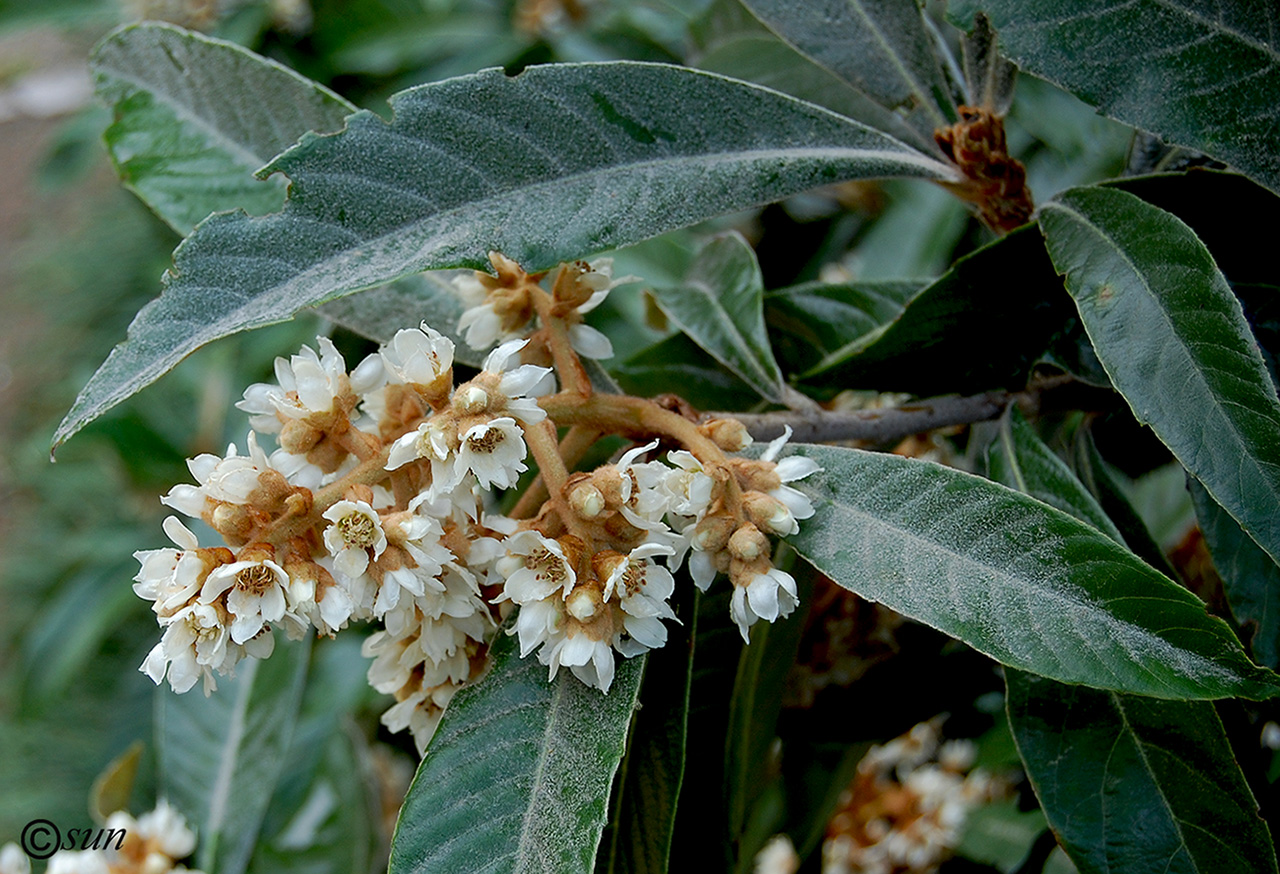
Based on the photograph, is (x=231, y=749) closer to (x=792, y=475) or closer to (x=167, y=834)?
(x=167, y=834)

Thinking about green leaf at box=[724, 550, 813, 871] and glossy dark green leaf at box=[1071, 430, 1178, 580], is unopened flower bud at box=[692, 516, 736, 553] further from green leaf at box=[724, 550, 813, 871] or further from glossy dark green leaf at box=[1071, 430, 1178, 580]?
glossy dark green leaf at box=[1071, 430, 1178, 580]

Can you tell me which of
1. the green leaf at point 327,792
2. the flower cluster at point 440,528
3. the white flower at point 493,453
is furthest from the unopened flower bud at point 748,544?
the green leaf at point 327,792

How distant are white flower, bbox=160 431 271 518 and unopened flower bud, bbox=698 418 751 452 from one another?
261 mm

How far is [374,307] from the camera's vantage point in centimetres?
80

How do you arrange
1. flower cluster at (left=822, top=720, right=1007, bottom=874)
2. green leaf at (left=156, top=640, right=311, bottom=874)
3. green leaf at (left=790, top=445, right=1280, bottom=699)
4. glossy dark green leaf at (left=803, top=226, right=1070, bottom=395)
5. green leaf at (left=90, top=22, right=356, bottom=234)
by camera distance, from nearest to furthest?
1. green leaf at (left=790, top=445, right=1280, bottom=699)
2. glossy dark green leaf at (left=803, top=226, right=1070, bottom=395)
3. green leaf at (left=90, top=22, right=356, bottom=234)
4. green leaf at (left=156, top=640, right=311, bottom=874)
5. flower cluster at (left=822, top=720, right=1007, bottom=874)

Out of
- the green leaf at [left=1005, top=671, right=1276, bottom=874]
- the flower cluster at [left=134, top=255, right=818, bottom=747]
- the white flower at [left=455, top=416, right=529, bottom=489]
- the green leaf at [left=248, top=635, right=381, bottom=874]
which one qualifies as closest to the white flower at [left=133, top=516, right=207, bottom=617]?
the flower cluster at [left=134, top=255, right=818, bottom=747]

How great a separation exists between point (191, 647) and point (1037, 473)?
0.56m

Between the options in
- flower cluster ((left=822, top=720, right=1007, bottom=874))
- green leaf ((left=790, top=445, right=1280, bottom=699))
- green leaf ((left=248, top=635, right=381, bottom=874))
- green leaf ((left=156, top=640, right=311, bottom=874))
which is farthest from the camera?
flower cluster ((left=822, top=720, right=1007, bottom=874))

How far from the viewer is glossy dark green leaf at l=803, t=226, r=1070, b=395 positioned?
2.37 ft

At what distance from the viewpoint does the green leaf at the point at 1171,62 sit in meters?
0.62

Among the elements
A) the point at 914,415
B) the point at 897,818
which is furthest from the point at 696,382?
the point at 897,818

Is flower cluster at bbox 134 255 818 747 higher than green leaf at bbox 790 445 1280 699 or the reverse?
higher

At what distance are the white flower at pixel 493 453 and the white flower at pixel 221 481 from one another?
0.10 m

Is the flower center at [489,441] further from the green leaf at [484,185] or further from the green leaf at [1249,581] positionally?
the green leaf at [1249,581]
